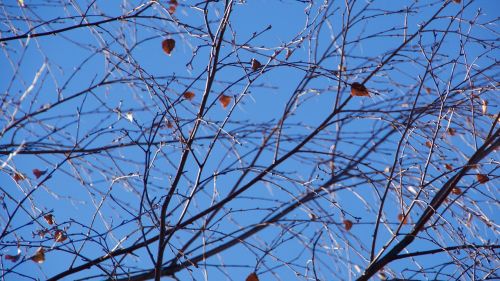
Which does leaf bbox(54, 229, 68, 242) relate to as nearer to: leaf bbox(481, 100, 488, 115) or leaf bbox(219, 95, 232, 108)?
leaf bbox(219, 95, 232, 108)

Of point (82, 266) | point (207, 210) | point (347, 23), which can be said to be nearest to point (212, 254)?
point (207, 210)

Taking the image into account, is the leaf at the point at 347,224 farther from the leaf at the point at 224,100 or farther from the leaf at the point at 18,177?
the leaf at the point at 18,177

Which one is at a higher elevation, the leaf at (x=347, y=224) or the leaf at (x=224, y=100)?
the leaf at (x=224, y=100)

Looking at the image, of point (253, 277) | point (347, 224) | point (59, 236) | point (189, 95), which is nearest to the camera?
point (253, 277)

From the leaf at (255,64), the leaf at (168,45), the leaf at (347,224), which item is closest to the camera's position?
the leaf at (255,64)

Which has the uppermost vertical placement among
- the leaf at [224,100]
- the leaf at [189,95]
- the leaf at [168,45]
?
the leaf at [168,45]

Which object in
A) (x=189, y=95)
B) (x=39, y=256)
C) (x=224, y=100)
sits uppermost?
(x=189, y=95)

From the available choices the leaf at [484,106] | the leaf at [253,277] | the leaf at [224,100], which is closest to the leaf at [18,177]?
the leaf at [224,100]

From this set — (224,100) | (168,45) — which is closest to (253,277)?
(224,100)

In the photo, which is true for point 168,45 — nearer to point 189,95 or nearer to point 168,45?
point 168,45

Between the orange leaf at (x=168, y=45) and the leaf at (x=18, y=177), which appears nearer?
the leaf at (x=18, y=177)

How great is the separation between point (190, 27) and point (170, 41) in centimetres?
31

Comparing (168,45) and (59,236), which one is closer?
(59,236)

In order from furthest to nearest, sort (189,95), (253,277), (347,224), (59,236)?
(189,95) → (347,224) → (59,236) → (253,277)
